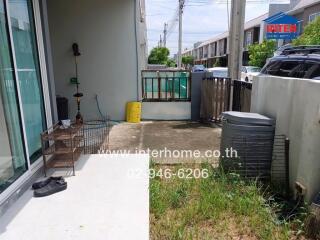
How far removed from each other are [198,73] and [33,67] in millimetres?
4462

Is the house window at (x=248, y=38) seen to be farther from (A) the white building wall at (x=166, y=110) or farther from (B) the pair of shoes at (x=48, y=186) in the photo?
(B) the pair of shoes at (x=48, y=186)

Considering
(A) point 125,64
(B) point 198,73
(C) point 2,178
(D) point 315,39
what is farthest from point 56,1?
(D) point 315,39

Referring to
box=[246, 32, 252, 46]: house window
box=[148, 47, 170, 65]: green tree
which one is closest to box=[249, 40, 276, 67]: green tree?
box=[246, 32, 252, 46]: house window

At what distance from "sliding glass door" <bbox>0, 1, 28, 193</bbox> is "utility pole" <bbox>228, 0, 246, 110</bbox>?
4455mm

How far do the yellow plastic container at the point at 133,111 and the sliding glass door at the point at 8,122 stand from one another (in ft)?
13.6

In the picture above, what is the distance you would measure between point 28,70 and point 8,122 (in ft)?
2.14

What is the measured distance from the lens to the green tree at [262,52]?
18.4 meters

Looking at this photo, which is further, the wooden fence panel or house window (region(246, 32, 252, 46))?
house window (region(246, 32, 252, 46))

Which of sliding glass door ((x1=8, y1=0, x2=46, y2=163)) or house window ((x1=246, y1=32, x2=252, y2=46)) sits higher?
house window ((x1=246, y1=32, x2=252, y2=46))

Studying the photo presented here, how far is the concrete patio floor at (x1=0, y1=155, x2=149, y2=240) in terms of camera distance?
6.54 ft

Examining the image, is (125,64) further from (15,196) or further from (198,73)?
(15,196)

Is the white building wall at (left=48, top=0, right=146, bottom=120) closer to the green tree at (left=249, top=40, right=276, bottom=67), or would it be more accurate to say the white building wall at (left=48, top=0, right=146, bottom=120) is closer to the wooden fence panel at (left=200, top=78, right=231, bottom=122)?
the wooden fence panel at (left=200, top=78, right=231, bottom=122)

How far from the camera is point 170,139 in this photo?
5.23 m

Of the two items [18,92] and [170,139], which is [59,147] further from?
[170,139]
